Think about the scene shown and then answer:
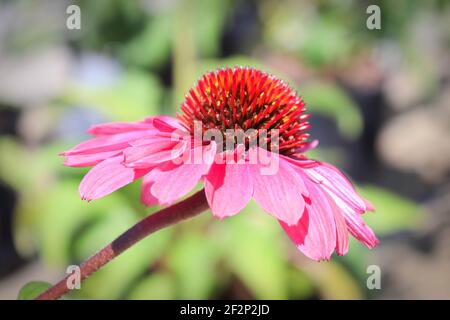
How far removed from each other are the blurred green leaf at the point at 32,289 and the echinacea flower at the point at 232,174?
0.18ft

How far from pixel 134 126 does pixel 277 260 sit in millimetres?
696

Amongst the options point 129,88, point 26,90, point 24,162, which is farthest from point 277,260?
point 26,90

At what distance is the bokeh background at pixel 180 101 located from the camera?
994 mm

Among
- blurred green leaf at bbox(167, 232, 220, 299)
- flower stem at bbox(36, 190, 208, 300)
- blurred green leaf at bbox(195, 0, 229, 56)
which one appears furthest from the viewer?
blurred green leaf at bbox(195, 0, 229, 56)

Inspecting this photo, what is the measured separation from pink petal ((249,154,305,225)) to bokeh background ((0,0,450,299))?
677 millimetres

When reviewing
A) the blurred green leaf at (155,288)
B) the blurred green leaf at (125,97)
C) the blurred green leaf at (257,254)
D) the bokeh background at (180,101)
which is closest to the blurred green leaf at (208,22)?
the bokeh background at (180,101)

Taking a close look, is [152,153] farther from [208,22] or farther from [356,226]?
[208,22]

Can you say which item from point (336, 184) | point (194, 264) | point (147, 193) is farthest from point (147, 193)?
point (194, 264)

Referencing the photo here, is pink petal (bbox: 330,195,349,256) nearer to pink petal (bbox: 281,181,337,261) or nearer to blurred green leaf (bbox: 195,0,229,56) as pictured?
pink petal (bbox: 281,181,337,261)

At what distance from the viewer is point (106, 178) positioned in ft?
0.91

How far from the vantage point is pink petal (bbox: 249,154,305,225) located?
0.26 meters

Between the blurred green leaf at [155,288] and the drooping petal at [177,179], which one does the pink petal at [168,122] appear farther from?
the blurred green leaf at [155,288]

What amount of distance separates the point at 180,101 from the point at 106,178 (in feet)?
2.70

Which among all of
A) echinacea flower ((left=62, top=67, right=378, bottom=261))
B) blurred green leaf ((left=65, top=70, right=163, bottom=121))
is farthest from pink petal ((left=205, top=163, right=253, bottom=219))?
blurred green leaf ((left=65, top=70, right=163, bottom=121))
